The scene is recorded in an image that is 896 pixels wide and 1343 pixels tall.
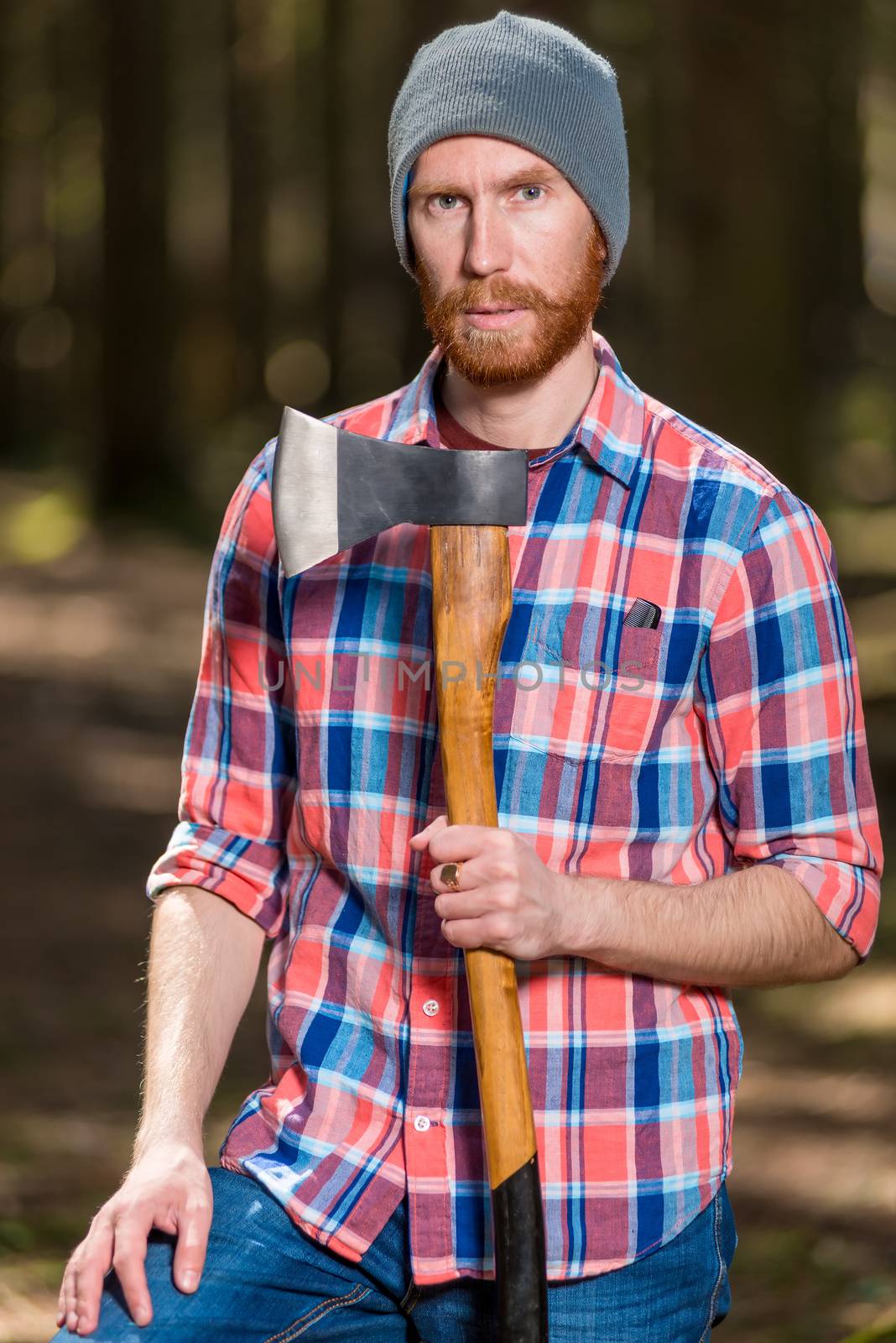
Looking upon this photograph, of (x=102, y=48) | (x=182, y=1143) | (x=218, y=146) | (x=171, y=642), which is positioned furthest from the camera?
(x=218, y=146)

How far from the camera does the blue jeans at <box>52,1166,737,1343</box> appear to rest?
2.36 metres

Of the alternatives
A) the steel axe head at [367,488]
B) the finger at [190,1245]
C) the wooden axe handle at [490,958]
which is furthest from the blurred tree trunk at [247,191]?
the finger at [190,1245]

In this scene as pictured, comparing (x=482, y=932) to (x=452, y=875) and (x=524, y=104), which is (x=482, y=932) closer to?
(x=452, y=875)

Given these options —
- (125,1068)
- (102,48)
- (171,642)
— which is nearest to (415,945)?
(125,1068)

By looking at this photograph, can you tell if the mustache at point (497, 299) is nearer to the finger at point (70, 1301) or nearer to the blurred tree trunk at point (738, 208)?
the finger at point (70, 1301)

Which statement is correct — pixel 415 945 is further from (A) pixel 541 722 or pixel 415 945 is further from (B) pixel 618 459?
(B) pixel 618 459

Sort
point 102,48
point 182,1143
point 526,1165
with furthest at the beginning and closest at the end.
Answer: point 102,48, point 182,1143, point 526,1165

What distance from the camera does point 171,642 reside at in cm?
1340

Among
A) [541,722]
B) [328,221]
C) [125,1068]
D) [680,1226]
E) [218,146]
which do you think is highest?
[218,146]

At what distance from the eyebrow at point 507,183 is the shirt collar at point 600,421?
0.24m

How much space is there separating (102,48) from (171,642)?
671 centimetres

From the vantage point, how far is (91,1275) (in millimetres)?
2307

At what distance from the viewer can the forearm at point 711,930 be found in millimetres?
2291

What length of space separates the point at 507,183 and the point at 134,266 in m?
14.9
